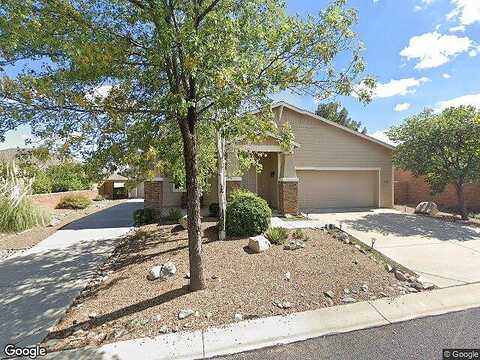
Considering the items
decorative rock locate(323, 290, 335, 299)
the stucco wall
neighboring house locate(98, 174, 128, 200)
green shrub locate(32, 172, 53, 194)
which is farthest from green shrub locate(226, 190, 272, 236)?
neighboring house locate(98, 174, 128, 200)

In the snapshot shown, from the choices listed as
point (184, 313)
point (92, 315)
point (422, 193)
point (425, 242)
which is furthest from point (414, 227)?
point (92, 315)

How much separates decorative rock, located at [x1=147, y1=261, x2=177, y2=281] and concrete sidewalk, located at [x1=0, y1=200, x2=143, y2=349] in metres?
1.37

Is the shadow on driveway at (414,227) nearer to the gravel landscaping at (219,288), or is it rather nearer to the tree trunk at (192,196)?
the gravel landscaping at (219,288)

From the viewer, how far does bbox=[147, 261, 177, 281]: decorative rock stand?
18.4 ft

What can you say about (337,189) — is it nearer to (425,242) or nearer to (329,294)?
(425,242)

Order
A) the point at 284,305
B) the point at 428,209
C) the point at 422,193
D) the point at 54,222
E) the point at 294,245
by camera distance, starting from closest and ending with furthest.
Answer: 1. the point at 284,305
2. the point at 294,245
3. the point at 54,222
4. the point at 428,209
5. the point at 422,193

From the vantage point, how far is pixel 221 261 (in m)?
6.33

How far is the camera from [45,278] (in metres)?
6.14

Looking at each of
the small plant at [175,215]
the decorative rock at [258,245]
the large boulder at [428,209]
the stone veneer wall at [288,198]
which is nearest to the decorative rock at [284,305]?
the decorative rock at [258,245]

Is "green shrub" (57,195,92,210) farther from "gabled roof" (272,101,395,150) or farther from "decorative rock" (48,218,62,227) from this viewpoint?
"gabled roof" (272,101,395,150)

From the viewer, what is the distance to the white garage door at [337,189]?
1492 centimetres

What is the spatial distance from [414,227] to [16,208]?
15319 mm

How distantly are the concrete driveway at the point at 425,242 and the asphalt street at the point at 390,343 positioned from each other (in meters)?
1.67

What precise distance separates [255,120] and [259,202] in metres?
4.12
